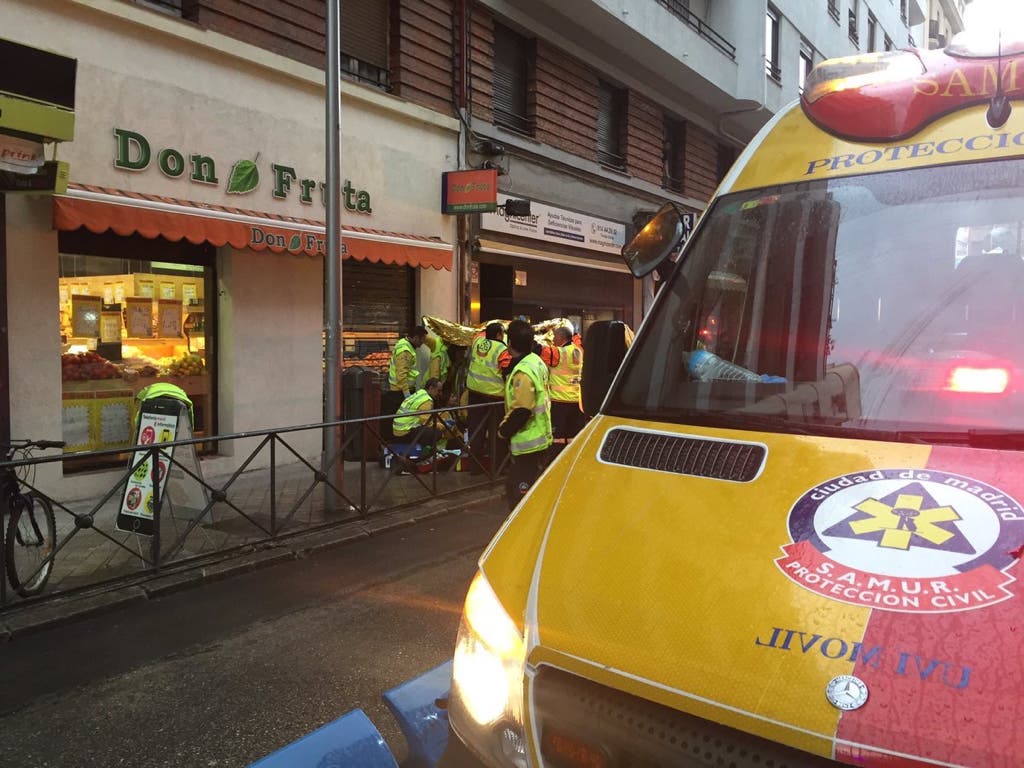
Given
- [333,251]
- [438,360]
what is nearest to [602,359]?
[333,251]

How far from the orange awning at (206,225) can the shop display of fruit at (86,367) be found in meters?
1.55

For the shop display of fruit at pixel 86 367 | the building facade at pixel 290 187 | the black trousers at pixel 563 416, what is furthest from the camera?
the black trousers at pixel 563 416

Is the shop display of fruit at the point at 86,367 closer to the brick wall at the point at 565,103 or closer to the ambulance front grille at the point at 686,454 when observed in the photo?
the ambulance front grille at the point at 686,454

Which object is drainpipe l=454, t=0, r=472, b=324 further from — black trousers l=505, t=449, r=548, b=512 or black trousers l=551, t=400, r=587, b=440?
black trousers l=505, t=449, r=548, b=512

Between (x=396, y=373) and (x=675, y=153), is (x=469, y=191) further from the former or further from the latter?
(x=675, y=153)

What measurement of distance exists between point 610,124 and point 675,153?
312 centimetres

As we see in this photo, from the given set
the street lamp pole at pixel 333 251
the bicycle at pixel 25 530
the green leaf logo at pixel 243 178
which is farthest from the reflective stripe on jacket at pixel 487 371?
the bicycle at pixel 25 530

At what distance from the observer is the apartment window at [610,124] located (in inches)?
649

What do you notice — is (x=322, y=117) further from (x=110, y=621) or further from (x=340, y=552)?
(x=110, y=621)

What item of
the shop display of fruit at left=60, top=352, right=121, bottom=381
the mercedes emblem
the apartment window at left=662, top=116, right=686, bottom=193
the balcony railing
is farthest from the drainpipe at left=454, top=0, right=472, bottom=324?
the mercedes emblem

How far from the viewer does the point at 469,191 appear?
1214cm

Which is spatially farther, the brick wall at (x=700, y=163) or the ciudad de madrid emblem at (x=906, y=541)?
the brick wall at (x=700, y=163)

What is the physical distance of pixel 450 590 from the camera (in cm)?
548

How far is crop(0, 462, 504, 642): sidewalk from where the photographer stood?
5227 mm
